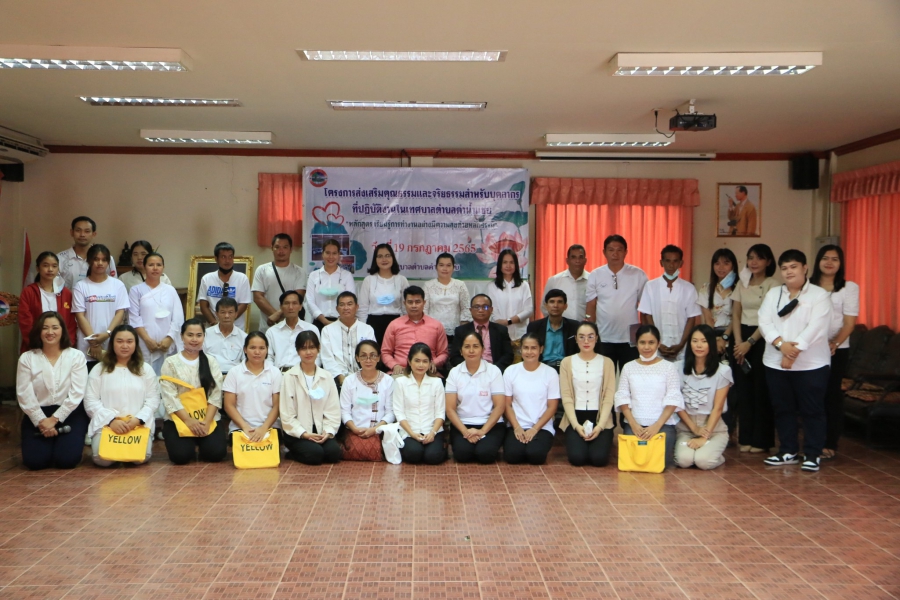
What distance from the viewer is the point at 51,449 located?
191 inches

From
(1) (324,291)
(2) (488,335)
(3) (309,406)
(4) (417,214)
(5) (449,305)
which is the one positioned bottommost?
(3) (309,406)

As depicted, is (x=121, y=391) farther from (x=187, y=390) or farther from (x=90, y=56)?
(x=90, y=56)

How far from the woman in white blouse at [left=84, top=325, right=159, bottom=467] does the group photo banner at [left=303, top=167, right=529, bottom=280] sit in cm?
273

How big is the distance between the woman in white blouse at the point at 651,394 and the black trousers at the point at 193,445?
2797mm

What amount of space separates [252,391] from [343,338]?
0.85 m

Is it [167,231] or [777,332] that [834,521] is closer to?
[777,332]

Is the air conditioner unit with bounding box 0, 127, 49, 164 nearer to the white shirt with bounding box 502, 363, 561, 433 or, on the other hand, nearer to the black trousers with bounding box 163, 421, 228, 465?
the black trousers with bounding box 163, 421, 228, 465

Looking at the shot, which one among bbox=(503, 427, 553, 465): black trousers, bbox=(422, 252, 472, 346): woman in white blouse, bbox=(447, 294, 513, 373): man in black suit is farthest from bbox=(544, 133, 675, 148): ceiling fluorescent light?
bbox=(503, 427, 553, 465): black trousers

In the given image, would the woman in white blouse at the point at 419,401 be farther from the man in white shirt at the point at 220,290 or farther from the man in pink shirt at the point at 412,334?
the man in white shirt at the point at 220,290

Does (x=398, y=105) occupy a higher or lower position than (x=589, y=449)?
higher

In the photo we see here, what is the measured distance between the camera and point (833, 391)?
5.16 meters

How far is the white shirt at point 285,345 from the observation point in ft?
18.6

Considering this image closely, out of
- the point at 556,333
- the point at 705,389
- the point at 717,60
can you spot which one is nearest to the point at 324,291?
the point at 556,333

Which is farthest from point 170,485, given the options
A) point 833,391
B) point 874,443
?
point 874,443
